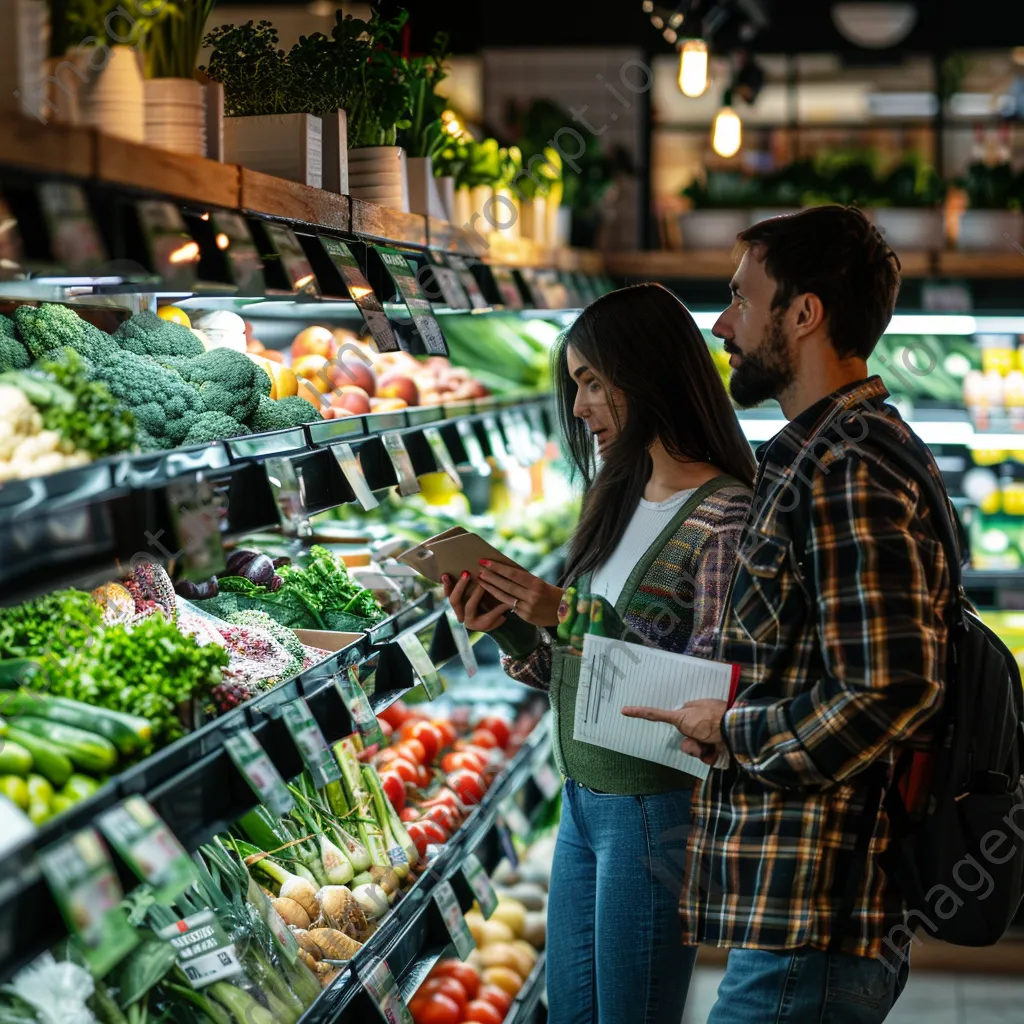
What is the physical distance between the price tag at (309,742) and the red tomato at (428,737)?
1.67 m

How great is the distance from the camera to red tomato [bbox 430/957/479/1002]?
3021mm

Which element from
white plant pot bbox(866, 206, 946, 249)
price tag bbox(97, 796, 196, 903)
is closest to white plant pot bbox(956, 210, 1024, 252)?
white plant pot bbox(866, 206, 946, 249)

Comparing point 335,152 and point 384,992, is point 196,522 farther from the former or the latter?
point 384,992

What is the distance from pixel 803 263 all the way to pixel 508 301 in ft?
4.86

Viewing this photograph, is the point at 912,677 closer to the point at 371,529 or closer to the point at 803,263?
the point at 803,263

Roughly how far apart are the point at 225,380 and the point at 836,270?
96 cm

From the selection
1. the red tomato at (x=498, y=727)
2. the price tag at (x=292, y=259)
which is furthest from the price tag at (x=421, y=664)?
the red tomato at (x=498, y=727)

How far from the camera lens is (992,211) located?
521cm

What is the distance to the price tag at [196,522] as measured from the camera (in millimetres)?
1547

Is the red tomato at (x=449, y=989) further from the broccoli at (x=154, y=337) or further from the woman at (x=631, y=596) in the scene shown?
the broccoli at (x=154, y=337)

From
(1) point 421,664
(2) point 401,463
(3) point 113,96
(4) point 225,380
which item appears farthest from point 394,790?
(3) point 113,96

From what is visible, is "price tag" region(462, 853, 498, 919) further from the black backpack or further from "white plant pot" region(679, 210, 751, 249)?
"white plant pot" region(679, 210, 751, 249)

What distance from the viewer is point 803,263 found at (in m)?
1.93

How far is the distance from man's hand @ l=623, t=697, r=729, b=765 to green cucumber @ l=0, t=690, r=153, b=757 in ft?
2.42
